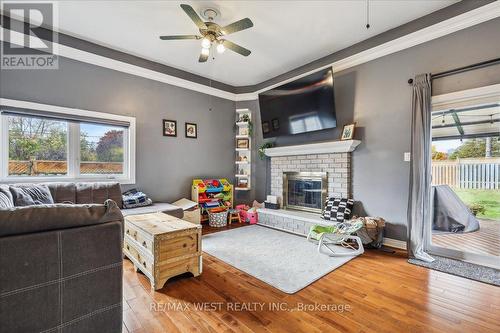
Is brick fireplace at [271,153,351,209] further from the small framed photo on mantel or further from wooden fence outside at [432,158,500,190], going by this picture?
wooden fence outside at [432,158,500,190]

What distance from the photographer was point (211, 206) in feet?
14.7

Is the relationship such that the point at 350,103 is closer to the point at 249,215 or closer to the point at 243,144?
the point at 243,144

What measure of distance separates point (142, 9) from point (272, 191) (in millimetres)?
3547

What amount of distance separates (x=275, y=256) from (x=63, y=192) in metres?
2.87

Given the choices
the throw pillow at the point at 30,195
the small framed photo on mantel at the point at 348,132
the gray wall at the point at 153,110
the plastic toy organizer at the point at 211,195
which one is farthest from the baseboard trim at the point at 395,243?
the throw pillow at the point at 30,195

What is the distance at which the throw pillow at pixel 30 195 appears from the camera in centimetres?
238

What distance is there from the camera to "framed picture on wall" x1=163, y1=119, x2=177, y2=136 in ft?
13.9

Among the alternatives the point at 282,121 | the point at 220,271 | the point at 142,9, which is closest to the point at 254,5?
the point at 142,9

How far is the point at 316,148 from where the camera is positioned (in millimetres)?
3922

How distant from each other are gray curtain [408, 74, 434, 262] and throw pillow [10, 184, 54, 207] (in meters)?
4.29

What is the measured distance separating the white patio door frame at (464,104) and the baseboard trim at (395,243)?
247 mm

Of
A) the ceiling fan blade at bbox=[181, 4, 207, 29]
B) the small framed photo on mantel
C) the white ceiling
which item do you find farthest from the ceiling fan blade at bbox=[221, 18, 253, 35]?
the small framed photo on mantel

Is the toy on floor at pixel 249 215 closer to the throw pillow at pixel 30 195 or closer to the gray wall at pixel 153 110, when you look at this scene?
the gray wall at pixel 153 110

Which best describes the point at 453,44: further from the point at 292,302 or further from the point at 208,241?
the point at 208,241
